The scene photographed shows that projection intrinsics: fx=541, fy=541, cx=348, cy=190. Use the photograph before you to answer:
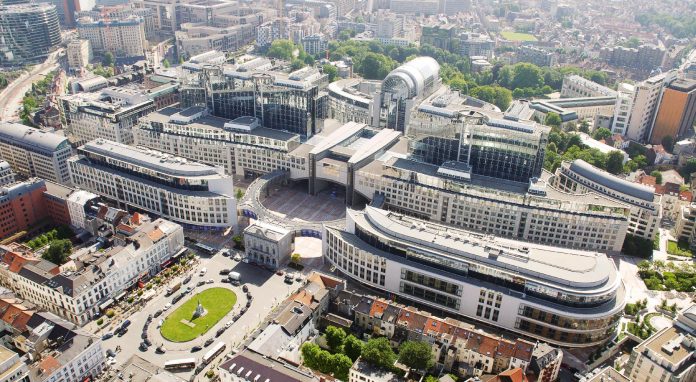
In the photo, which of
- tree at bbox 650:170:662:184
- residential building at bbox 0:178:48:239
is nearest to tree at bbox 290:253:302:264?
residential building at bbox 0:178:48:239

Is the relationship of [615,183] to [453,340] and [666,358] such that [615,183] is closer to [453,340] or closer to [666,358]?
[666,358]

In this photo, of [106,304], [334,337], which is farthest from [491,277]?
[106,304]

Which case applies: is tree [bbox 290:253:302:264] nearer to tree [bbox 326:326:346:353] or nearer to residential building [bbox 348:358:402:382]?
tree [bbox 326:326:346:353]

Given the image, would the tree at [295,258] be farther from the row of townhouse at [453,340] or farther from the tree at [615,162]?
the tree at [615,162]

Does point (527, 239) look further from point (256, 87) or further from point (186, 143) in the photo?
point (186, 143)

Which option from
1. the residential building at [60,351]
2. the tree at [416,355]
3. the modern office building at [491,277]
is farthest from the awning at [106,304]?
the tree at [416,355]

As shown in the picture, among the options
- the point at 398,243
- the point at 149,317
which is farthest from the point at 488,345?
the point at 149,317
